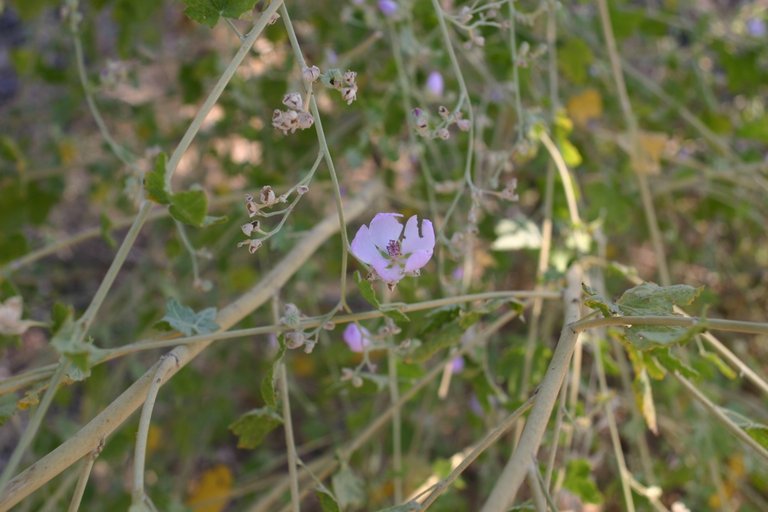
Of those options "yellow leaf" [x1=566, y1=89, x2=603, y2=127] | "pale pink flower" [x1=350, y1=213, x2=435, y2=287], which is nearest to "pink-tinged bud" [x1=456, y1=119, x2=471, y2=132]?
"pale pink flower" [x1=350, y1=213, x2=435, y2=287]

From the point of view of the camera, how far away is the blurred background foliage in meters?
1.08

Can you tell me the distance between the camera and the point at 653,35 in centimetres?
145

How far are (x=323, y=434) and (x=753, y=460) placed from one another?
0.67 metres

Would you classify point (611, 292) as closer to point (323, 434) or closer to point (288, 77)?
point (323, 434)

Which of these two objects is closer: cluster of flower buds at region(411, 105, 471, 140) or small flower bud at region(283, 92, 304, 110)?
small flower bud at region(283, 92, 304, 110)

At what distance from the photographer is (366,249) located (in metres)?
0.65

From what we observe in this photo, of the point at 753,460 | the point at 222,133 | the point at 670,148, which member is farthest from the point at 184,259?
the point at 670,148

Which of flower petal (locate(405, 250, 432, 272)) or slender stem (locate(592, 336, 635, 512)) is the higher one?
flower petal (locate(405, 250, 432, 272))

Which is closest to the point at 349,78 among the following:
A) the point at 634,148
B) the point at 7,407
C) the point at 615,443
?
the point at 7,407

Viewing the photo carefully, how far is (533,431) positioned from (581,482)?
369mm

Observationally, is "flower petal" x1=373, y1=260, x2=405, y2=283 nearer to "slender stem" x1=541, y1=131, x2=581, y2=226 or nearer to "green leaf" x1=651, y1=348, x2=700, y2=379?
"green leaf" x1=651, y1=348, x2=700, y2=379

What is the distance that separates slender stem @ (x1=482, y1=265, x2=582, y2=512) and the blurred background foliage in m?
0.29

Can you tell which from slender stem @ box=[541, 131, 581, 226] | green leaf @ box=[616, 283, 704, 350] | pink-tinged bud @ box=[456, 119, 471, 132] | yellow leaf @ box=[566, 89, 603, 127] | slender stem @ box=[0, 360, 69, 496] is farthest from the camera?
yellow leaf @ box=[566, 89, 603, 127]

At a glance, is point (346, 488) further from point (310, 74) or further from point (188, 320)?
point (310, 74)
